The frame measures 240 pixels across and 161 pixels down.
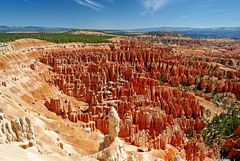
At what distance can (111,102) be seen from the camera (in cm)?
7619

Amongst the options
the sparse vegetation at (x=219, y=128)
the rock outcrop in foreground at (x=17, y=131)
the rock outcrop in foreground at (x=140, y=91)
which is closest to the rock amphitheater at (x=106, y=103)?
the rock outcrop in foreground at (x=17, y=131)

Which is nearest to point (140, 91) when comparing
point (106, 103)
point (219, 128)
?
point (106, 103)

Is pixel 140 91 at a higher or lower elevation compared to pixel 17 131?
lower

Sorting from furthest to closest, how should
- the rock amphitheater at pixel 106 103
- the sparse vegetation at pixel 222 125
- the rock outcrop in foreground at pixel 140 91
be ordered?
the sparse vegetation at pixel 222 125
the rock outcrop in foreground at pixel 140 91
the rock amphitheater at pixel 106 103

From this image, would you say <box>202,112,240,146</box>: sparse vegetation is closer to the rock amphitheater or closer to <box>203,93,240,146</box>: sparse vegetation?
<box>203,93,240,146</box>: sparse vegetation

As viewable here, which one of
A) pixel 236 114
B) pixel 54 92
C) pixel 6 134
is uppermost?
pixel 6 134

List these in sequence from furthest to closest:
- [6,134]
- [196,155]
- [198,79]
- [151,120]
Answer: [198,79] < [151,120] < [196,155] < [6,134]

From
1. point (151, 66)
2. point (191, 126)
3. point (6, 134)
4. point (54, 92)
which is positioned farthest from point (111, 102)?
point (6, 134)

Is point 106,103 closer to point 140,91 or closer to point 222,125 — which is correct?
point 140,91

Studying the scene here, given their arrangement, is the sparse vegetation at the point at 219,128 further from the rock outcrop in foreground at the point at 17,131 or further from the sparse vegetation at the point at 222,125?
the rock outcrop in foreground at the point at 17,131

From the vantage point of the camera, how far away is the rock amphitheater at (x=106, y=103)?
34.3m

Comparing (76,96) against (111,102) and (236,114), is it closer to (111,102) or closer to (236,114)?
(111,102)

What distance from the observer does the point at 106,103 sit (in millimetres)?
75875

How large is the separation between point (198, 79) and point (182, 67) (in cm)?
760
